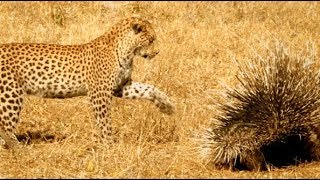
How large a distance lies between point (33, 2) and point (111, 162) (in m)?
8.66

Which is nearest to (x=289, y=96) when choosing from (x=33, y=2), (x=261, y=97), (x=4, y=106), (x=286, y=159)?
(x=261, y=97)

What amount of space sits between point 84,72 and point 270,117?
223 cm

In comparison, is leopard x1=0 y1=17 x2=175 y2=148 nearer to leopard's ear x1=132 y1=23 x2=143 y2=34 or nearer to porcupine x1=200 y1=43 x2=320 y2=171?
leopard's ear x1=132 y1=23 x2=143 y2=34

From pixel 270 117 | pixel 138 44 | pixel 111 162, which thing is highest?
pixel 138 44

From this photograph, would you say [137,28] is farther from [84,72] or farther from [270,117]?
[270,117]

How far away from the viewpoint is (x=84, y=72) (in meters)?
7.05

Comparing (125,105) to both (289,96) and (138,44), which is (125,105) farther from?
(289,96)

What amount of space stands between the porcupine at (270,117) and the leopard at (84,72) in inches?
55.2

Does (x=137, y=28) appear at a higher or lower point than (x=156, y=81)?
higher

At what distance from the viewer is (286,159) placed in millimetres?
5840

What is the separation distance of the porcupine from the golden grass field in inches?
5.7

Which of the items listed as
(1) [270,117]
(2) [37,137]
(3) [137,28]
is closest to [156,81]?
(3) [137,28]

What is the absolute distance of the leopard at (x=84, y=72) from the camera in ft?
21.8

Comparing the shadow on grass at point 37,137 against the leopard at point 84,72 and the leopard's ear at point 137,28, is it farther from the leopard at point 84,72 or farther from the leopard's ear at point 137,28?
the leopard's ear at point 137,28
